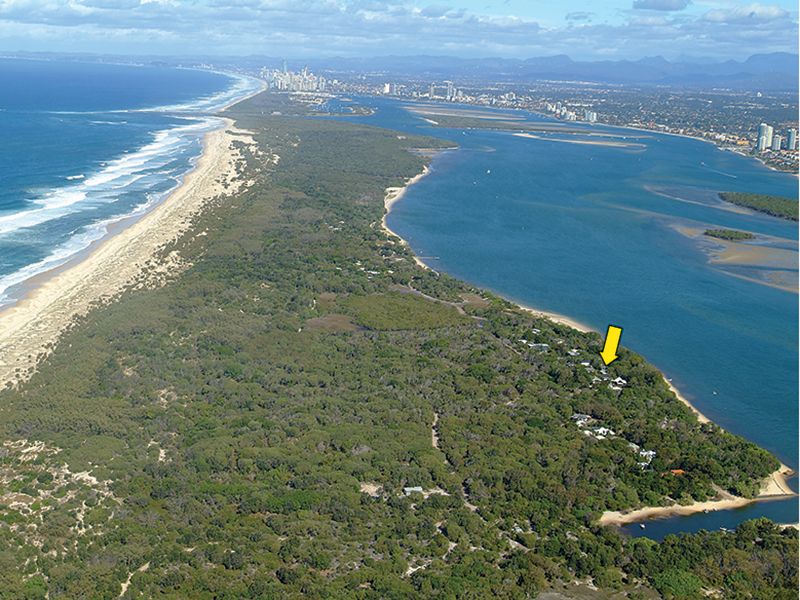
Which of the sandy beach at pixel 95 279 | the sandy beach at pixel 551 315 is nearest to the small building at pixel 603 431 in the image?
the sandy beach at pixel 551 315

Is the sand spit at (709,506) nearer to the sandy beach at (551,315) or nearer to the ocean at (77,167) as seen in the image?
the sandy beach at (551,315)

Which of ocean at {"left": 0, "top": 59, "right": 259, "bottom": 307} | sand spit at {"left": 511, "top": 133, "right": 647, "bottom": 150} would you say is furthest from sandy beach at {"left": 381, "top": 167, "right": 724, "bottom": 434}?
sand spit at {"left": 511, "top": 133, "right": 647, "bottom": 150}

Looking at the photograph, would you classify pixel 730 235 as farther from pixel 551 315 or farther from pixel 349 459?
pixel 349 459

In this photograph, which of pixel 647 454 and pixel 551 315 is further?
pixel 551 315

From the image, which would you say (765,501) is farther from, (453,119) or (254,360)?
(453,119)

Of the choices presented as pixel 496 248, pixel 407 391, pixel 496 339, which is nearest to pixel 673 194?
pixel 496 248

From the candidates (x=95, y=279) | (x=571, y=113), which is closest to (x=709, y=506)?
(x=95, y=279)

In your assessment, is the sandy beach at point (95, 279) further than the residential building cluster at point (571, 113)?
No
